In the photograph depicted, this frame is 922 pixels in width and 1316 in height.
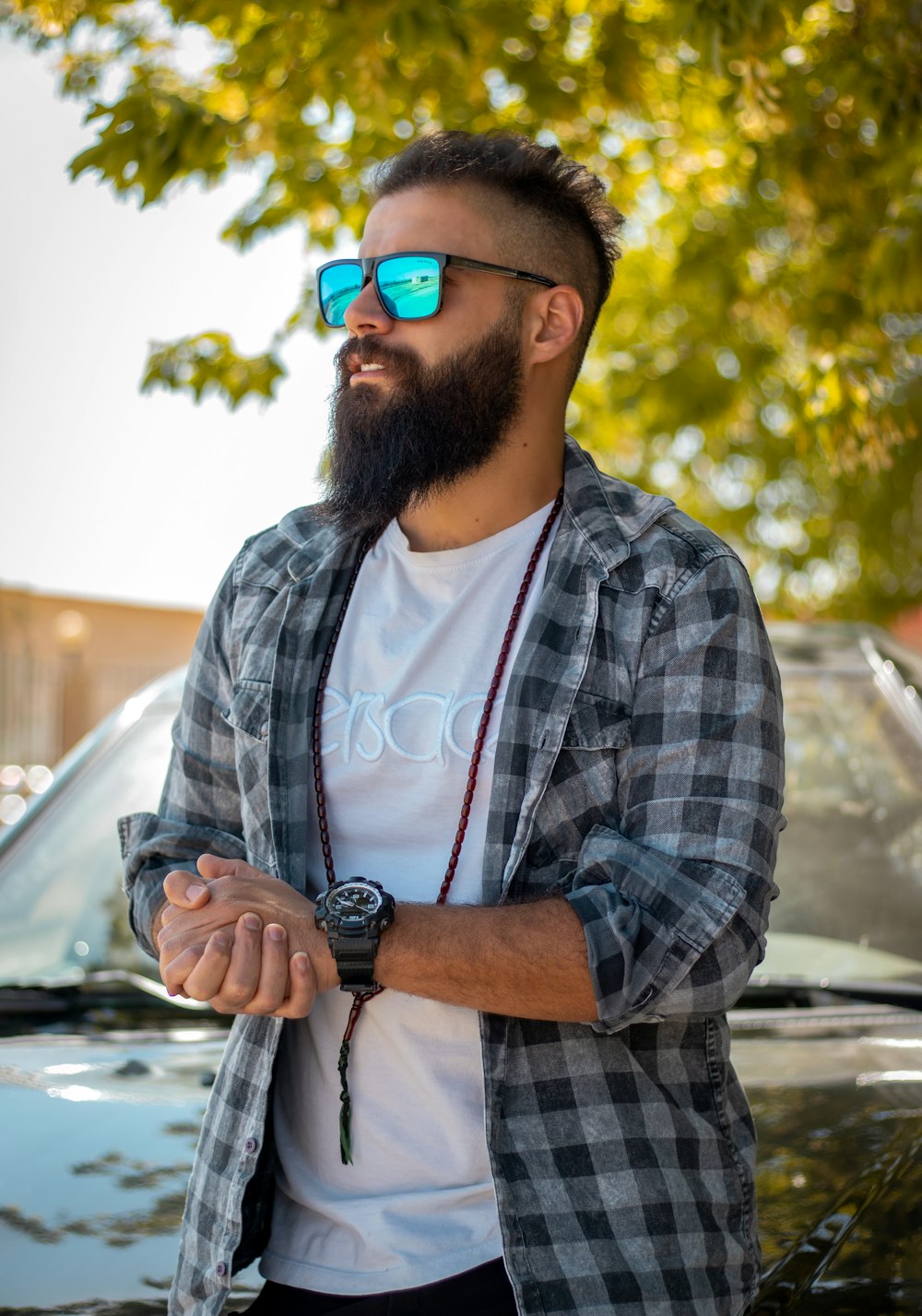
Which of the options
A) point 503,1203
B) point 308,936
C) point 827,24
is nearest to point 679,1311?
point 503,1203

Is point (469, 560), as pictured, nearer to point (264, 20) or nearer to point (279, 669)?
point (279, 669)

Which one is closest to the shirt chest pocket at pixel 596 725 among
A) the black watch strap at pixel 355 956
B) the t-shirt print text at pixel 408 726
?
the t-shirt print text at pixel 408 726

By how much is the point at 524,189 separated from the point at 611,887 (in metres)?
1.16

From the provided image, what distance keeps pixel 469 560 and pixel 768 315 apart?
5.21 meters

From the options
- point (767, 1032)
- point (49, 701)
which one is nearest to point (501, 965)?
point (767, 1032)

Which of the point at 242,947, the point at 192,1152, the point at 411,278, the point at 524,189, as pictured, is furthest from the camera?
the point at 192,1152

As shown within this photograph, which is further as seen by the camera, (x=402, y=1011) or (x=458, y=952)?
(x=402, y=1011)

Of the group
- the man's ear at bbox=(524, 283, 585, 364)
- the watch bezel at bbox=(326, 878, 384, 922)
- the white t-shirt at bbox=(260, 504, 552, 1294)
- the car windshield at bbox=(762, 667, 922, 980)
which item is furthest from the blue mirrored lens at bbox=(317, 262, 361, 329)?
the car windshield at bbox=(762, 667, 922, 980)

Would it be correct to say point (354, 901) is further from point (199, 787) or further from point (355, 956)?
point (199, 787)

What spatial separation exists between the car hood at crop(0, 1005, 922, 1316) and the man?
8.1 inches

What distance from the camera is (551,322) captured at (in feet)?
7.38

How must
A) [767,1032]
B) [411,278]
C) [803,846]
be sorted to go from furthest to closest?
1. [803,846]
2. [767,1032]
3. [411,278]

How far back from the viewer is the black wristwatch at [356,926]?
5.38ft

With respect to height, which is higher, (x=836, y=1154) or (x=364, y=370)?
(x=364, y=370)
